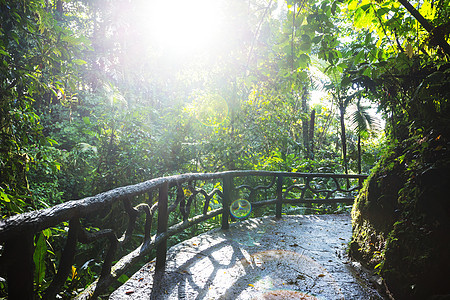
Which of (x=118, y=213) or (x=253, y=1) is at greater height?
(x=253, y=1)

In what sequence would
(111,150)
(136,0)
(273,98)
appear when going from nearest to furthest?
(111,150), (273,98), (136,0)

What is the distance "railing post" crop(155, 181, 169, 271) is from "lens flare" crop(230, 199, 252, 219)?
3.08 m

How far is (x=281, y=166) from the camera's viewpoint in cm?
948

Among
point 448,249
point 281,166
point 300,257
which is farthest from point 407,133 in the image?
point 281,166

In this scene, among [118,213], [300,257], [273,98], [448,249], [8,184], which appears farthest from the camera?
[273,98]

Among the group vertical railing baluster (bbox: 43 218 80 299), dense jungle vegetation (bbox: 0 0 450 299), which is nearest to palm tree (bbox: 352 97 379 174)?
dense jungle vegetation (bbox: 0 0 450 299)

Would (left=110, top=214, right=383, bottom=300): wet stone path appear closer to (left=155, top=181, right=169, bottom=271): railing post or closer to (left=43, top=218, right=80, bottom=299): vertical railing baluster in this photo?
(left=155, top=181, right=169, bottom=271): railing post

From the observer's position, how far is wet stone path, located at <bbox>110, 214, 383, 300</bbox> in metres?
2.79

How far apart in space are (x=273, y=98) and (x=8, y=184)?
798 cm

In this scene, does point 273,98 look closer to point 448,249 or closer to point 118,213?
point 118,213

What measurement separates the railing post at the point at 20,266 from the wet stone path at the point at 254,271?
4.76 ft

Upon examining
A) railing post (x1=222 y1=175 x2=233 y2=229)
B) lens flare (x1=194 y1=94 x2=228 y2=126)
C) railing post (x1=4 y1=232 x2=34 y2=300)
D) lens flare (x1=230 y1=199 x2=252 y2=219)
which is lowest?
lens flare (x1=230 y1=199 x2=252 y2=219)

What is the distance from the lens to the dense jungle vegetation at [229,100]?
266 centimetres

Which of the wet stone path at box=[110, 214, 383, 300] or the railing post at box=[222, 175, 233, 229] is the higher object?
the railing post at box=[222, 175, 233, 229]
